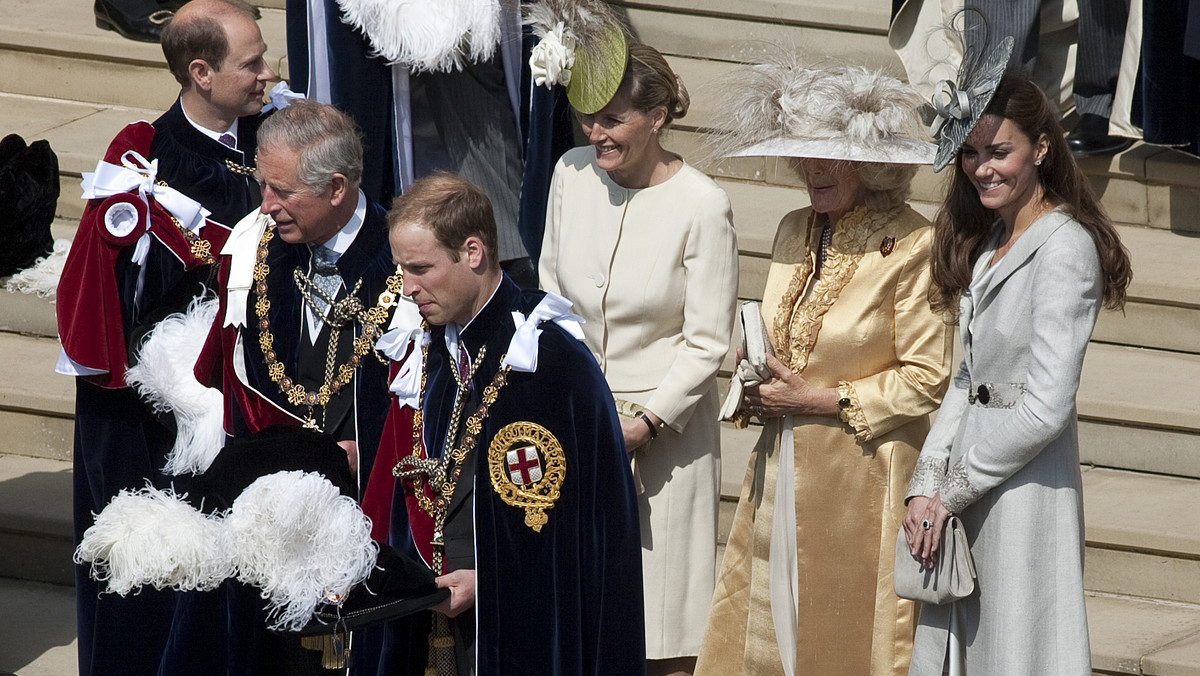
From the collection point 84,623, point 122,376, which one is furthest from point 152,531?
point 84,623

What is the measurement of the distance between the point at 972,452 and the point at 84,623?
2656 mm

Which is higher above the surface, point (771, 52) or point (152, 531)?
point (771, 52)

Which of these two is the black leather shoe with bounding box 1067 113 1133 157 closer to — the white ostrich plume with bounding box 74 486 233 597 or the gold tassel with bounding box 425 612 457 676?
the gold tassel with bounding box 425 612 457 676

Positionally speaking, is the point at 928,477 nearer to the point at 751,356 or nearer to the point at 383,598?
the point at 751,356

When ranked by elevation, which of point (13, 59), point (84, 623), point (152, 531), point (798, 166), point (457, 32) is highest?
point (13, 59)

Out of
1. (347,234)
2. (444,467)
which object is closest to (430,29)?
(347,234)

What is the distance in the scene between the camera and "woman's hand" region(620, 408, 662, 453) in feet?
12.7

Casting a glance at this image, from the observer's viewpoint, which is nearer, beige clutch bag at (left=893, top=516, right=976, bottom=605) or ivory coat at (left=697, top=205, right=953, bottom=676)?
beige clutch bag at (left=893, top=516, right=976, bottom=605)

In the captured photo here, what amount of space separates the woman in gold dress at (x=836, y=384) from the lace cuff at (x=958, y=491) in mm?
479

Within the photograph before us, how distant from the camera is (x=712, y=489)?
13.4ft

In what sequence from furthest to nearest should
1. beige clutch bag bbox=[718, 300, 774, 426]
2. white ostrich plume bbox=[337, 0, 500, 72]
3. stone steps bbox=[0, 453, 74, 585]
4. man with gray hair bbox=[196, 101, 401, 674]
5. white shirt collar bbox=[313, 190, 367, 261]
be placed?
1. stone steps bbox=[0, 453, 74, 585]
2. white ostrich plume bbox=[337, 0, 500, 72]
3. beige clutch bag bbox=[718, 300, 774, 426]
4. white shirt collar bbox=[313, 190, 367, 261]
5. man with gray hair bbox=[196, 101, 401, 674]

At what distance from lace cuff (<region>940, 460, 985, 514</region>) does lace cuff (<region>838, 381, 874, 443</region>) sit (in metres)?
0.48

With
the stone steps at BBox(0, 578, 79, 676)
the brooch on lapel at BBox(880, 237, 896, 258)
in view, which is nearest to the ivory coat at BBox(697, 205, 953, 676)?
the brooch on lapel at BBox(880, 237, 896, 258)

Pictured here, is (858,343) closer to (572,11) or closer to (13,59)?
(572,11)
